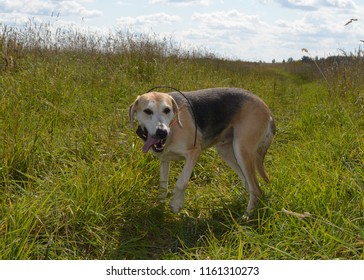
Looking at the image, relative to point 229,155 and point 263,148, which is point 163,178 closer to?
point 229,155

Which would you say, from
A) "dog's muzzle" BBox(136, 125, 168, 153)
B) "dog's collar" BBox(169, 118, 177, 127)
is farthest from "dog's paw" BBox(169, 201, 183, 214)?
"dog's collar" BBox(169, 118, 177, 127)

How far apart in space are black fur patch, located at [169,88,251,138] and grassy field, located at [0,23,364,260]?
2.28 feet

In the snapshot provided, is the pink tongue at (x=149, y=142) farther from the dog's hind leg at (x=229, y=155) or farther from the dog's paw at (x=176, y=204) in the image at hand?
the dog's hind leg at (x=229, y=155)

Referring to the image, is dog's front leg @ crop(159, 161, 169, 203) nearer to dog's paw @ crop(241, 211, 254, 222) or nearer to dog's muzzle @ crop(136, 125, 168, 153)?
dog's muzzle @ crop(136, 125, 168, 153)

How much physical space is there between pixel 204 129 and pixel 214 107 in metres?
0.29

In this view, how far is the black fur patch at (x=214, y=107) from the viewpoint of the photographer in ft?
14.9

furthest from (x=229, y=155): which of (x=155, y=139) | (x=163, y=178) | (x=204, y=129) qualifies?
(x=155, y=139)

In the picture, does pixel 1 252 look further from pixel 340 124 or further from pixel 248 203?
pixel 340 124

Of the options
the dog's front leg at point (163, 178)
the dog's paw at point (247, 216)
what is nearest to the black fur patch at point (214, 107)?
the dog's front leg at point (163, 178)

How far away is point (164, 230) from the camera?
403 centimetres

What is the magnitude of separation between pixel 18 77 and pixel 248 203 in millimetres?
4194

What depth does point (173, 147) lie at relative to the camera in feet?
14.1

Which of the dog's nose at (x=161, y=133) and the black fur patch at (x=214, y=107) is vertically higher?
the black fur patch at (x=214, y=107)

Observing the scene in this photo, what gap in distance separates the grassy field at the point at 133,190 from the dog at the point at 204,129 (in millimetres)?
245
